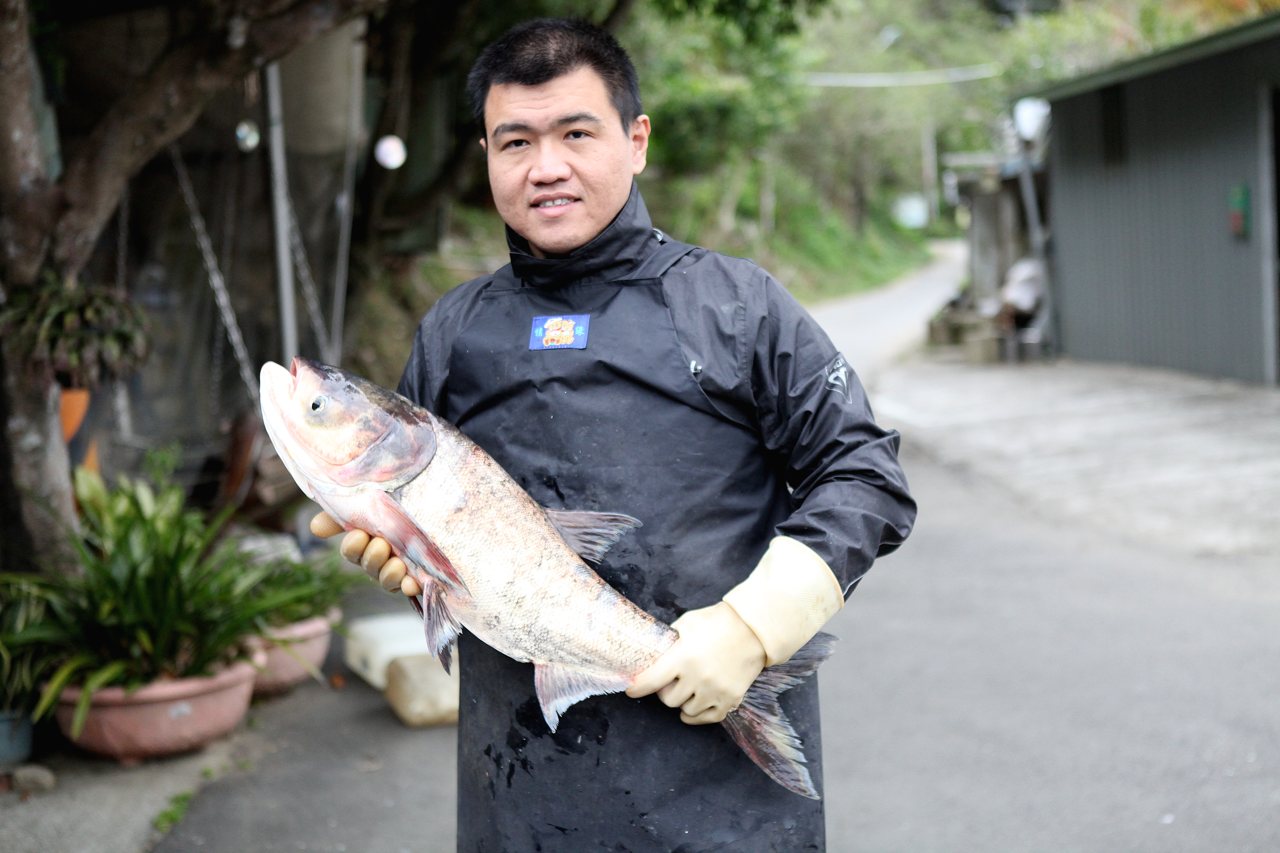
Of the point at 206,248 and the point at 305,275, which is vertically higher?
the point at 206,248

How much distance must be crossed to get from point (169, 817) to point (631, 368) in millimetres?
3039

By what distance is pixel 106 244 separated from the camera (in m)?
7.21

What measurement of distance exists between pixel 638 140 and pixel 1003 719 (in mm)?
3734

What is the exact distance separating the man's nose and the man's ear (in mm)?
158

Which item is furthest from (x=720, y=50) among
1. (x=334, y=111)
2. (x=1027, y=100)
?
(x=334, y=111)

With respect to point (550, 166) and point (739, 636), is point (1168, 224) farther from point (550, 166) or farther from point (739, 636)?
point (739, 636)

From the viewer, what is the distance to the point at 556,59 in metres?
2.06

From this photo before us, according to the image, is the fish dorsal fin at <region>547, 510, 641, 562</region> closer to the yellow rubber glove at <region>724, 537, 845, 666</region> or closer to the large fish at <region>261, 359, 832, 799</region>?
the large fish at <region>261, 359, 832, 799</region>

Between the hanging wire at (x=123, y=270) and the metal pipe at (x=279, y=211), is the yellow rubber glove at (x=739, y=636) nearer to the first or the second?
the metal pipe at (x=279, y=211)

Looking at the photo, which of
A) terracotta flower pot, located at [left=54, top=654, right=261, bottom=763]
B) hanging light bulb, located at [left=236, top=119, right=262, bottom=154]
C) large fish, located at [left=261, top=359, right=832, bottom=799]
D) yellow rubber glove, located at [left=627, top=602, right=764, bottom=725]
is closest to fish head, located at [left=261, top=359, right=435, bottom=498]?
large fish, located at [left=261, top=359, right=832, bottom=799]

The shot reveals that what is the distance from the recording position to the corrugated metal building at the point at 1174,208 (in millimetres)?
12789

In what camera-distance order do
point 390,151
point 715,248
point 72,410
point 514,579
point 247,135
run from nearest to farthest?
1. point 514,579
2. point 72,410
3. point 247,135
4. point 390,151
5. point 715,248

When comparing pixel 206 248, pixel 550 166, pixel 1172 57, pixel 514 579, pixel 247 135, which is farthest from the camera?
pixel 1172 57

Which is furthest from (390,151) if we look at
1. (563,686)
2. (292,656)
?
(563,686)
